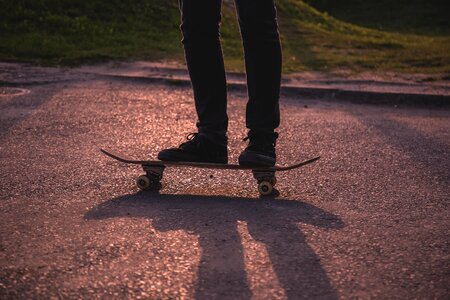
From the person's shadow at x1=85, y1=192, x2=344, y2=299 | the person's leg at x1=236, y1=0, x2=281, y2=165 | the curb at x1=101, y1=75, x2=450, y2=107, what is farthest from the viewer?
the curb at x1=101, y1=75, x2=450, y2=107

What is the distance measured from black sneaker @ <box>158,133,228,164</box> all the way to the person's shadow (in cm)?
22

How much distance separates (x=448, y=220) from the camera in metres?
3.14

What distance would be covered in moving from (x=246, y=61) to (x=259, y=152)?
1.53 ft

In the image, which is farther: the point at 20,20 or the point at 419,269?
the point at 20,20

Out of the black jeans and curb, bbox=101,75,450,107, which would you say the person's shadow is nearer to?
the black jeans

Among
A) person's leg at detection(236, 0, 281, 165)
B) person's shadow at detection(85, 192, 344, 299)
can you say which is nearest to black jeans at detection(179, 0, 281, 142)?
person's leg at detection(236, 0, 281, 165)

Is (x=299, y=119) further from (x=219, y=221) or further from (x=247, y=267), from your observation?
(x=247, y=267)

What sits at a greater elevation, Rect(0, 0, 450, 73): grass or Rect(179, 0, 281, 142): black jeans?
Rect(179, 0, 281, 142): black jeans

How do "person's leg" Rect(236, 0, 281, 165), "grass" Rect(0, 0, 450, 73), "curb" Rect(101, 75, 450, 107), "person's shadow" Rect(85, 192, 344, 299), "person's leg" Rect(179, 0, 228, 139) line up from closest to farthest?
"person's shadow" Rect(85, 192, 344, 299) < "person's leg" Rect(236, 0, 281, 165) < "person's leg" Rect(179, 0, 228, 139) < "curb" Rect(101, 75, 450, 107) < "grass" Rect(0, 0, 450, 73)

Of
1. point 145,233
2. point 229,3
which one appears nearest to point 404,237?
point 145,233

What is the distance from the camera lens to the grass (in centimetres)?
862

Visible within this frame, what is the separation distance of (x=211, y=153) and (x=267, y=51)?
0.60m

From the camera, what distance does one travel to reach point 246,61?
353cm

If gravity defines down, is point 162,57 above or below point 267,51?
below
